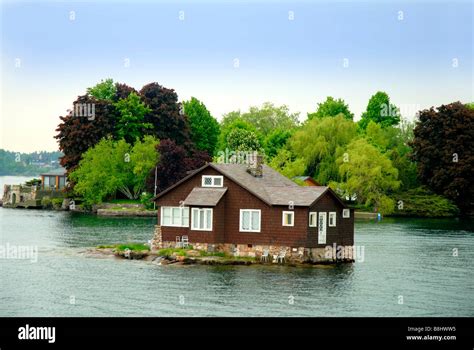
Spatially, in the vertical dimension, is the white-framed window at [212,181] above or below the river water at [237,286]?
above

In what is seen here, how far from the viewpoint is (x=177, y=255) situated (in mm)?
56531

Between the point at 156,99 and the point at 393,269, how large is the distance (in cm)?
6942

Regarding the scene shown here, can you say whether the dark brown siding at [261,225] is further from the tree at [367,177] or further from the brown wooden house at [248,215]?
the tree at [367,177]

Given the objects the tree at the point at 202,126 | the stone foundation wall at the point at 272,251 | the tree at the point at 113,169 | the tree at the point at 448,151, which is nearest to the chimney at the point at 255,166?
the stone foundation wall at the point at 272,251

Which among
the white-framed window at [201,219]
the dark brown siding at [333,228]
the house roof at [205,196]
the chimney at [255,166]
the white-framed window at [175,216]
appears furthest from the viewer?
the chimney at [255,166]

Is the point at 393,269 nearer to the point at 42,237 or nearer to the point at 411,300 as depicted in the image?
the point at 411,300

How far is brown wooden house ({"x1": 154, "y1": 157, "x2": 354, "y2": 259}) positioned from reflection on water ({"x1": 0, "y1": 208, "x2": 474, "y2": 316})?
218cm

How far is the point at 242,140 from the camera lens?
12706 cm

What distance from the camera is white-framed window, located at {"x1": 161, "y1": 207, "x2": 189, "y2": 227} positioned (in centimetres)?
5894

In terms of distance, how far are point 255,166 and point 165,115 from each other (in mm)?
63229

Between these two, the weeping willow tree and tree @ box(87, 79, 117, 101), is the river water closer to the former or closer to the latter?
the weeping willow tree

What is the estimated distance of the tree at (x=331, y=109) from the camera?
15375cm

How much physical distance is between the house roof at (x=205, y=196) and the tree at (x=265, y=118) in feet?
347
